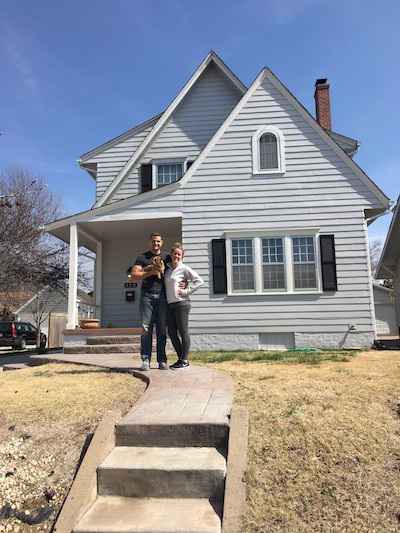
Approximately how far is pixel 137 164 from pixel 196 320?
5.18 m

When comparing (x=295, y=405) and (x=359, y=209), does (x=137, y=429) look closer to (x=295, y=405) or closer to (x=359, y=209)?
(x=295, y=405)

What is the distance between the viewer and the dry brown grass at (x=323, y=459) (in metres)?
2.66

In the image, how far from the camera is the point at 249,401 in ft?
14.0

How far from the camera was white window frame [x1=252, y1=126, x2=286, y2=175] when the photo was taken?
11.0 m

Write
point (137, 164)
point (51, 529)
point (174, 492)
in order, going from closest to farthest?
point (51, 529) < point (174, 492) < point (137, 164)

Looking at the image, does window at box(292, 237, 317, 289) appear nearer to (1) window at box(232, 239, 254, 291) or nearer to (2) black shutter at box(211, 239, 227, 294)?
(1) window at box(232, 239, 254, 291)

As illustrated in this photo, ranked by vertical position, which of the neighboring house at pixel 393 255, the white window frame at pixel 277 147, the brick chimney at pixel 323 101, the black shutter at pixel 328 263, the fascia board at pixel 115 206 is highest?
the brick chimney at pixel 323 101

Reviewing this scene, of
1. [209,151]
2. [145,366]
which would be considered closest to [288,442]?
[145,366]

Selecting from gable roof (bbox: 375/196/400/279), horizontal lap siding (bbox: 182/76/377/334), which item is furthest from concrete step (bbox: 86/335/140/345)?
gable roof (bbox: 375/196/400/279)

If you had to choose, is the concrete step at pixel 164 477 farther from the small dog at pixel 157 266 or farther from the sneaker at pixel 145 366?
the small dog at pixel 157 266

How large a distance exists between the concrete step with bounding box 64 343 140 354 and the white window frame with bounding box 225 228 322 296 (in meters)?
2.73

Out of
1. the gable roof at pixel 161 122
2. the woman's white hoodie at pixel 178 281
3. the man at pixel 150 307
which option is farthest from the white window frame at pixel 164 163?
the woman's white hoodie at pixel 178 281

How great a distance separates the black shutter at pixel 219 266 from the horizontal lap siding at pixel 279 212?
16 cm

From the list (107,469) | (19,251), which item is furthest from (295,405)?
(19,251)
